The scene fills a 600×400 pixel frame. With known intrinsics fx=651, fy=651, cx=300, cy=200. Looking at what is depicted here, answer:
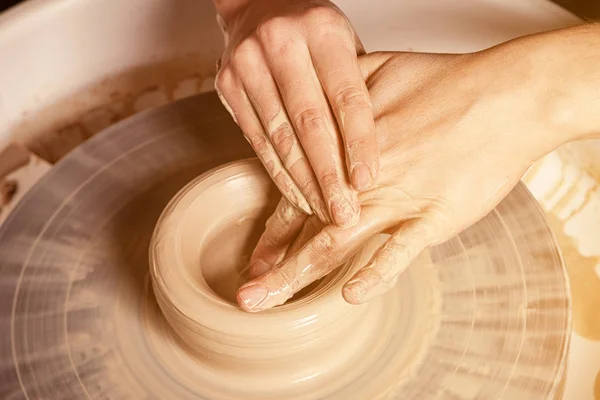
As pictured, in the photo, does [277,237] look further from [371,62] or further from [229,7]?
[229,7]

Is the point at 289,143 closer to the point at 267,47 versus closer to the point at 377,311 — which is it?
the point at 267,47

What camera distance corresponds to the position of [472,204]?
1062mm

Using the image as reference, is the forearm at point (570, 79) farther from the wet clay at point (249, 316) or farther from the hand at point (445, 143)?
the wet clay at point (249, 316)

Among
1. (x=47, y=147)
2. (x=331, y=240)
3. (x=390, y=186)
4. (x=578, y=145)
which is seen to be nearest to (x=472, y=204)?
(x=390, y=186)

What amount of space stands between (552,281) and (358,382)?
425mm

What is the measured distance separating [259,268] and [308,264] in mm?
213

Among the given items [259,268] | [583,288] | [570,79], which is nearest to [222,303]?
[259,268]

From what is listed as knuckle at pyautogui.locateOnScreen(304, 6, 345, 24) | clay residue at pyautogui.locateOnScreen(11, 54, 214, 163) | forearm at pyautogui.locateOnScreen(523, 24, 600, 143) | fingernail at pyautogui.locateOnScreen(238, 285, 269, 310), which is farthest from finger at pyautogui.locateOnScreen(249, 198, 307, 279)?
clay residue at pyautogui.locateOnScreen(11, 54, 214, 163)

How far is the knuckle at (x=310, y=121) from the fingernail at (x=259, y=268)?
29 cm

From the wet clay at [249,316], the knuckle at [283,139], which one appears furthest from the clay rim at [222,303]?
the knuckle at [283,139]

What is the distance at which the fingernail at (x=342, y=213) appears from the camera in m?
0.96

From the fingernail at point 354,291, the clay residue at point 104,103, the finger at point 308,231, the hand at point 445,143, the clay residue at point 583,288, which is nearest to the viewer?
the fingernail at point 354,291

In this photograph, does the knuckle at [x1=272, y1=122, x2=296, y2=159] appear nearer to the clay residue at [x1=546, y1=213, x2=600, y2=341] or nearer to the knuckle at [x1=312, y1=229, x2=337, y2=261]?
the knuckle at [x1=312, y1=229, x2=337, y2=261]

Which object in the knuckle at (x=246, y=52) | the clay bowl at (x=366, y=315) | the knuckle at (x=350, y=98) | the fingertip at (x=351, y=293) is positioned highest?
the knuckle at (x=246, y=52)
